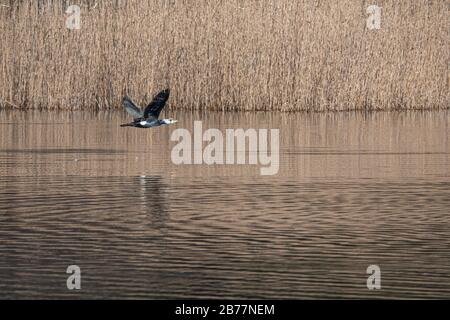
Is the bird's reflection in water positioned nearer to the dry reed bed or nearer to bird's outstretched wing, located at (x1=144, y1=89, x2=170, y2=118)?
bird's outstretched wing, located at (x1=144, y1=89, x2=170, y2=118)

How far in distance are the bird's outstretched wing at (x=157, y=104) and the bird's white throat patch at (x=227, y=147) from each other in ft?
1.99

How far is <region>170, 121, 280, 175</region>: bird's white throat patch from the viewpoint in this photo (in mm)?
14766

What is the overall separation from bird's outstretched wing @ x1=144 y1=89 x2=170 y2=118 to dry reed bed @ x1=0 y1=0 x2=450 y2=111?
9041 millimetres

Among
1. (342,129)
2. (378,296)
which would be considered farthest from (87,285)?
(342,129)

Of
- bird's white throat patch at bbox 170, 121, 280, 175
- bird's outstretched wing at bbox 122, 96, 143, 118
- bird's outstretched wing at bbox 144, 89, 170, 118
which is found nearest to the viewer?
bird's outstretched wing at bbox 144, 89, 170, 118

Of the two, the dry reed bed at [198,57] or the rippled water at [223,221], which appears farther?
the dry reed bed at [198,57]

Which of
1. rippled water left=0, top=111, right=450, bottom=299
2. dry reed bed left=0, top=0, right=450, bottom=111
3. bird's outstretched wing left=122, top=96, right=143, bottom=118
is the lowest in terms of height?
rippled water left=0, top=111, right=450, bottom=299

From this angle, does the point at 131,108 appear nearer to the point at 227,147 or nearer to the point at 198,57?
the point at 227,147

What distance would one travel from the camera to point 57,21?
2416 cm

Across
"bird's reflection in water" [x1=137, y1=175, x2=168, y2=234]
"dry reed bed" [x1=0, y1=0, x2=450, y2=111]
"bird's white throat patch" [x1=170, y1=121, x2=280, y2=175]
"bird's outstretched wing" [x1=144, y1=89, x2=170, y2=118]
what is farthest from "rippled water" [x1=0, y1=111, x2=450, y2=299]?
"dry reed bed" [x1=0, y1=0, x2=450, y2=111]

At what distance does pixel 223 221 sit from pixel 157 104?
4.65 meters

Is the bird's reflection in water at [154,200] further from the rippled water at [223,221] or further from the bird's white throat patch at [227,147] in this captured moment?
the bird's white throat patch at [227,147]

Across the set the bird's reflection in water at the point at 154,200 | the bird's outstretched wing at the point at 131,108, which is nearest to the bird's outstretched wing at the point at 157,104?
the bird's outstretched wing at the point at 131,108

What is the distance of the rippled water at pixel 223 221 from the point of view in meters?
7.61
